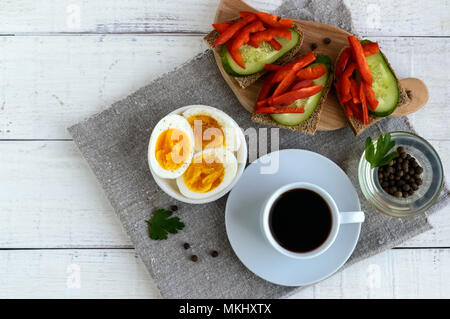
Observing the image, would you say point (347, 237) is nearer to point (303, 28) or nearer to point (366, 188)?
point (366, 188)

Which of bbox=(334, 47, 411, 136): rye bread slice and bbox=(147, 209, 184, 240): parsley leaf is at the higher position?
bbox=(334, 47, 411, 136): rye bread slice

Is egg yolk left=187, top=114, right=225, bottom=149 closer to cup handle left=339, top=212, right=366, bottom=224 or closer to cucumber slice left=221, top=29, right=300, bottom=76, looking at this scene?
cucumber slice left=221, top=29, right=300, bottom=76

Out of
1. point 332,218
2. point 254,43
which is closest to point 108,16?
point 254,43

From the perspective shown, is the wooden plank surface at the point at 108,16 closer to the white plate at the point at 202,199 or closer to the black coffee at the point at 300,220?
the white plate at the point at 202,199

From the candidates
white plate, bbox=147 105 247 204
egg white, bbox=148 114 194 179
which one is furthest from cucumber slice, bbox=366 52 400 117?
egg white, bbox=148 114 194 179

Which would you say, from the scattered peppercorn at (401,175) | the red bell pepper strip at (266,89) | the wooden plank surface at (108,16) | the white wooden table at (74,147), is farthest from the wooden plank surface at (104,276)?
the wooden plank surface at (108,16)

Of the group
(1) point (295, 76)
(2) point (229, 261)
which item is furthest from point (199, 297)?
(1) point (295, 76)
